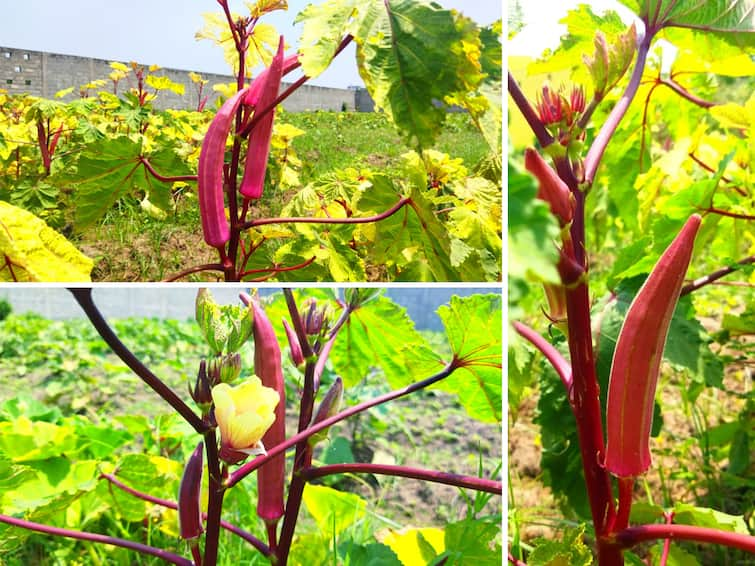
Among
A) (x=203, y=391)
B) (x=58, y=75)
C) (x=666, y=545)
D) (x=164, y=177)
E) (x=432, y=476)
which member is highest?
(x=58, y=75)

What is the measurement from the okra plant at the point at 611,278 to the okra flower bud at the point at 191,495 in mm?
366

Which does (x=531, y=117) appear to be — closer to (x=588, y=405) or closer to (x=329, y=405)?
(x=588, y=405)

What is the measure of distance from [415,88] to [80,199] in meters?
0.75

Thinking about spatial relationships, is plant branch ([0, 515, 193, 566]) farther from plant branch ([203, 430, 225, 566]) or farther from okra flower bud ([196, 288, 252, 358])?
okra flower bud ([196, 288, 252, 358])

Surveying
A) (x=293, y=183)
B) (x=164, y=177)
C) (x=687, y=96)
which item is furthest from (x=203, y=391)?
(x=293, y=183)

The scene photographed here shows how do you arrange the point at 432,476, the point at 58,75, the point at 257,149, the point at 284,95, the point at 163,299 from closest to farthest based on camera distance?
the point at 432,476
the point at 284,95
the point at 257,149
the point at 163,299
the point at 58,75

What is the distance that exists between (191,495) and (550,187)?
499 mm

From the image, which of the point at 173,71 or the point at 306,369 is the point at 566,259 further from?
the point at 173,71

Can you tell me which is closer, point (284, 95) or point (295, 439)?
point (295, 439)

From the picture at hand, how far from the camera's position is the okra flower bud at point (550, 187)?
53cm

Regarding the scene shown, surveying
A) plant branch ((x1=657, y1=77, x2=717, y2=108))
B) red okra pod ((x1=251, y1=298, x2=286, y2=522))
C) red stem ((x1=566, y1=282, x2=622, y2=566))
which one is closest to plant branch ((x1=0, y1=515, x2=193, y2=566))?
red okra pod ((x1=251, y1=298, x2=286, y2=522))

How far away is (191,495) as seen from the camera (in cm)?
76

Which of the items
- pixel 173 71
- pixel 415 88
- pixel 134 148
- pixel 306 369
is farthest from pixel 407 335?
pixel 173 71

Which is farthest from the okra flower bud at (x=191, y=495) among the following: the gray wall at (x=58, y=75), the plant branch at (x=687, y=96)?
the gray wall at (x=58, y=75)
